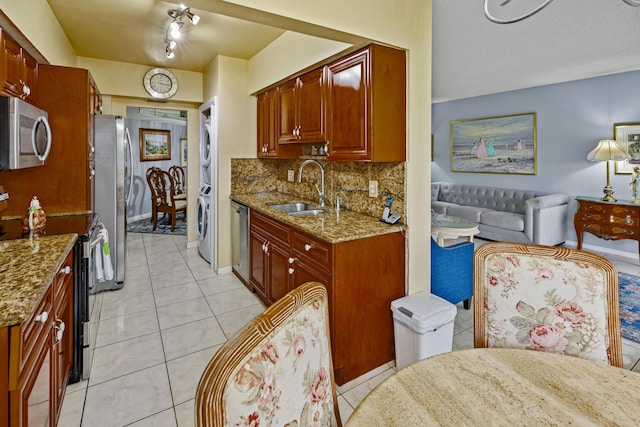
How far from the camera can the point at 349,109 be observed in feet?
7.94

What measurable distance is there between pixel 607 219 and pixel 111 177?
5986 millimetres

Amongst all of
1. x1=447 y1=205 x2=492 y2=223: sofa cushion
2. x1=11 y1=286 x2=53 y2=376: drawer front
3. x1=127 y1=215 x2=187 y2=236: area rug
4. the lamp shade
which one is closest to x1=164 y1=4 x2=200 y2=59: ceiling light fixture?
x1=11 y1=286 x2=53 y2=376: drawer front

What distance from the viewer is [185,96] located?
4566 mm

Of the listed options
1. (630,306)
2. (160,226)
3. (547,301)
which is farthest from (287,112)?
(160,226)

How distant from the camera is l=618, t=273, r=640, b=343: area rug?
267 cm

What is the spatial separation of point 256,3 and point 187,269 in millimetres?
3402

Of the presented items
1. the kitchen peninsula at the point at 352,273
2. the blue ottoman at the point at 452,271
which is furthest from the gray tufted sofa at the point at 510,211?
the kitchen peninsula at the point at 352,273

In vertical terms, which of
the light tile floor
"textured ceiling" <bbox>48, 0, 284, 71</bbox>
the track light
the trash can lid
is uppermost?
"textured ceiling" <bbox>48, 0, 284, 71</bbox>

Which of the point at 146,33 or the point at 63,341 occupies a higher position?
the point at 146,33

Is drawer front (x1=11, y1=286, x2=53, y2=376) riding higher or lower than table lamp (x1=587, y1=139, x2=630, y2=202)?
lower

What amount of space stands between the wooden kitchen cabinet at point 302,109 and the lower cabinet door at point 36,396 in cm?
Answer: 218

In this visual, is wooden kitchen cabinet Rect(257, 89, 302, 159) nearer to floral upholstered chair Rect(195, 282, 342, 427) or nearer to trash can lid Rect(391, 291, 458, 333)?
trash can lid Rect(391, 291, 458, 333)

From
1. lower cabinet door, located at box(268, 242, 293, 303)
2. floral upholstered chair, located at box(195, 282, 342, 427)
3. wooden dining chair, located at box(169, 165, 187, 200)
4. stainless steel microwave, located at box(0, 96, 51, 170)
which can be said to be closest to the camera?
floral upholstered chair, located at box(195, 282, 342, 427)

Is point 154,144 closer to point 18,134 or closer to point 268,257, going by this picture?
point 268,257
